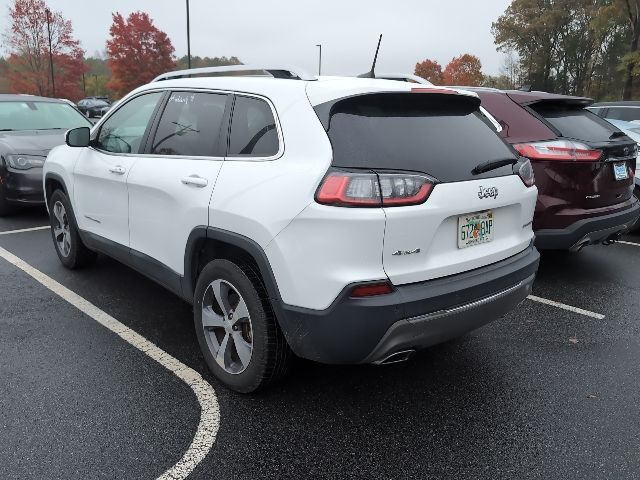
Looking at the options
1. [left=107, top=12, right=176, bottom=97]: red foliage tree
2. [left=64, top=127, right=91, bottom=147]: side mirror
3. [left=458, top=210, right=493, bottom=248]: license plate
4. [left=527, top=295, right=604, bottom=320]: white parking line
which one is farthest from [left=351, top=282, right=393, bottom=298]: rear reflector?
[left=107, top=12, right=176, bottom=97]: red foliage tree

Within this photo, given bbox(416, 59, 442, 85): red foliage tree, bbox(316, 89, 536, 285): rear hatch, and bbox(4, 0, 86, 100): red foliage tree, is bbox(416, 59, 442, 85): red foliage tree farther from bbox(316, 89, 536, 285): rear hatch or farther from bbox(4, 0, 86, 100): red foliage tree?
bbox(316, 89, 536, 285): rear hatch

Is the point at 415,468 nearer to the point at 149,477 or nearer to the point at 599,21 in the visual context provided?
the point at 149,477

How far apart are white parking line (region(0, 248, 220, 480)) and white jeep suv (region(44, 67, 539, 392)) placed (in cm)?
15

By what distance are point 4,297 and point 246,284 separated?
2.82 meters

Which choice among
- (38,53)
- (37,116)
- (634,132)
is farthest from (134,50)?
(634,132)

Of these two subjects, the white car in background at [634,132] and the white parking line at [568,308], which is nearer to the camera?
the white parking line at [568,308]

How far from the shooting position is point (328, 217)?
2.37 metres

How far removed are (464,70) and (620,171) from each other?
2699 inches

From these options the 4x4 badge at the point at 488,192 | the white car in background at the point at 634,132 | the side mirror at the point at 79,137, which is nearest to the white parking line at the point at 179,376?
the side mirror at the point at 79,137

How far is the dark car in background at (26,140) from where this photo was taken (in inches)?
276

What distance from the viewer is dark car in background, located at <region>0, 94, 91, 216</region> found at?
7000mm

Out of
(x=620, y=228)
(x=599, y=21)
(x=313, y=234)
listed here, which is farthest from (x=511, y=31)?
(x=313, y=234)

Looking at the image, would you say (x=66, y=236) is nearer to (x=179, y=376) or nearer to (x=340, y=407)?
(x=179, y=376)

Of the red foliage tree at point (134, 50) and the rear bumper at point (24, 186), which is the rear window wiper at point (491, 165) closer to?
the rear bumper at point (24, 186)
